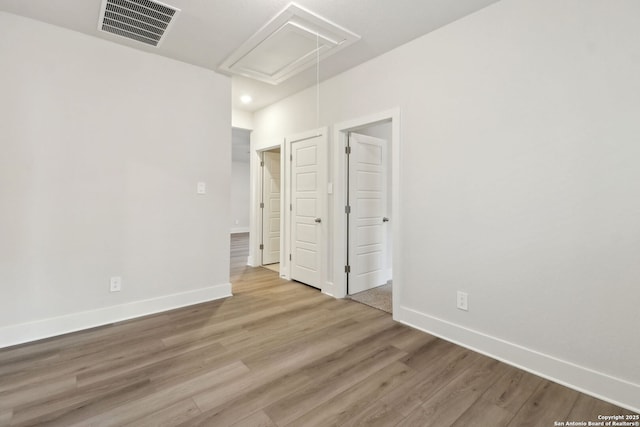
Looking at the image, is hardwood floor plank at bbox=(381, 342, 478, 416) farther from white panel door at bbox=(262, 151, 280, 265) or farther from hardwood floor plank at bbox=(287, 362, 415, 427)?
white panel door at bbox=(262, 151, 280, 265)

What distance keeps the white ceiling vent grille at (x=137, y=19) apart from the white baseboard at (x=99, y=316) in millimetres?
2548

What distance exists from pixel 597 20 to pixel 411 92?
126 centimetres

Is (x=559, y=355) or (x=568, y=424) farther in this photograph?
(x=559, y=355)

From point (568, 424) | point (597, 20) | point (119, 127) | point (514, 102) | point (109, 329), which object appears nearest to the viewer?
point (568, 424)

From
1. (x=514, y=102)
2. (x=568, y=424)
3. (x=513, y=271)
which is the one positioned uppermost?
(x=514, y=102)

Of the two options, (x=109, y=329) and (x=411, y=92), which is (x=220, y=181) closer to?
(x=109, y=329)

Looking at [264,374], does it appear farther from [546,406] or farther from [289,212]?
[289,212]

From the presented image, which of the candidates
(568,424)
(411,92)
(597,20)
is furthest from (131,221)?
(597,20)

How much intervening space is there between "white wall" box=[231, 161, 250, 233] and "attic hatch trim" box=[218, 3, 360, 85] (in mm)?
6861

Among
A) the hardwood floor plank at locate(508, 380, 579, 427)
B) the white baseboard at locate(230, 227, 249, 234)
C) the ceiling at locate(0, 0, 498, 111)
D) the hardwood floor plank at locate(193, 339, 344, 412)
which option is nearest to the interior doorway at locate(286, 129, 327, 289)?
the ceiling at locate(0, 0, 498, 111)

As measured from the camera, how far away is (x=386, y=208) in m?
4.00

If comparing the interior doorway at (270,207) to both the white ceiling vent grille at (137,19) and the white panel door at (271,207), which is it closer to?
the white panel door at (271,207)

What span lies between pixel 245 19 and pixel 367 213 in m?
2.44

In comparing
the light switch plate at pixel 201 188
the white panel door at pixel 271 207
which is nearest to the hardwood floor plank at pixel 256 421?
the light switch plate at pixel 201 188
